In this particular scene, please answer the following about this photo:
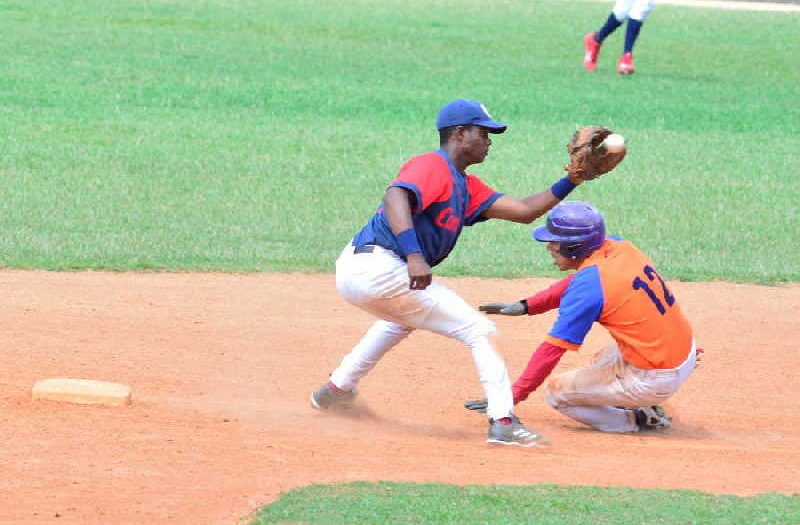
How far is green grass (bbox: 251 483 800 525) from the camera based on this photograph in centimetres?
571

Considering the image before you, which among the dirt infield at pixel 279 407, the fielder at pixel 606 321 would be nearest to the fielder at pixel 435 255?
the fielder at pixel 606 321

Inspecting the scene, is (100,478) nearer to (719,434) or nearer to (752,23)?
(719,434)

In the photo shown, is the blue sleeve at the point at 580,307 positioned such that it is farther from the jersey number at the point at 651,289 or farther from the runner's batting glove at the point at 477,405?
the runner's batting glove at the point at 477,405

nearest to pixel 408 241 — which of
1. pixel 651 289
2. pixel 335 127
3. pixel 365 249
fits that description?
pixel 365 249

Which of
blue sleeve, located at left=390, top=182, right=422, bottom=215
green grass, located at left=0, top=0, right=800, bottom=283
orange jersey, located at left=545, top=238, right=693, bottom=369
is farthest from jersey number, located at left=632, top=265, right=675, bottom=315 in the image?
green grass, located at left=0, top=0, right=800, bottom=283

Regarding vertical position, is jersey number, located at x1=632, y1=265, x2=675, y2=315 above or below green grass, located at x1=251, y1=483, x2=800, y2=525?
above

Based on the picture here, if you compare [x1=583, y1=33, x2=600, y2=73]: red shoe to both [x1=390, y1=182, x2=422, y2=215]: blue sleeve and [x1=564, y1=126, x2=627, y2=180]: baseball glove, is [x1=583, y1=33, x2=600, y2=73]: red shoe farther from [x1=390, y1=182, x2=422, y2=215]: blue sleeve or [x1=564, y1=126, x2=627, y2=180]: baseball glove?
[x1=390, y1=182, x2=422, y2=215]: blue sleeve

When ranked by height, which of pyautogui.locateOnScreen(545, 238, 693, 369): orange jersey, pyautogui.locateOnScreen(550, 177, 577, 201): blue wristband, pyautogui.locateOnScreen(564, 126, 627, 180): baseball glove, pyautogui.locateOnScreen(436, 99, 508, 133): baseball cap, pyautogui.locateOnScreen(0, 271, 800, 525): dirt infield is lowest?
pyautogui.locateOnScreen(0, 271, 800, 525): dirt infield

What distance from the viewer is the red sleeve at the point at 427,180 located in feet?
22.7

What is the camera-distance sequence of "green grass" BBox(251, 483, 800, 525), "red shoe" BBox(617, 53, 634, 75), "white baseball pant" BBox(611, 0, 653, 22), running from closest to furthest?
"green grass" BBox(251, 483, 800, 525)
"white baseball pant" BBox(611, 0, 653, 22)
"red shoe" BBox(617, 53, 634, 75)

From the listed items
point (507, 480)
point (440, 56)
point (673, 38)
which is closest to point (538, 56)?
point (440, 56)

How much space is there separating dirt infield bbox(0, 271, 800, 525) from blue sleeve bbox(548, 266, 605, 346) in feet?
1.88

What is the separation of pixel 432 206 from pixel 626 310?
1067mm

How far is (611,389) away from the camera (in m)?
7.42
